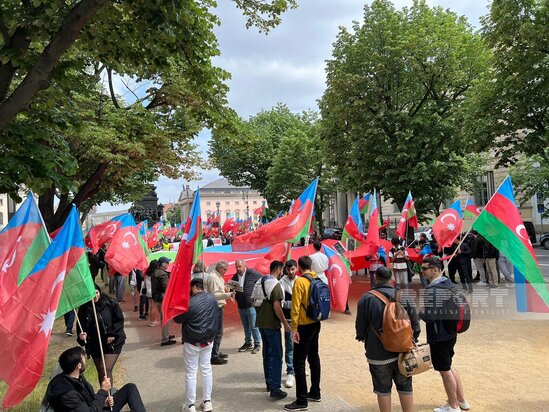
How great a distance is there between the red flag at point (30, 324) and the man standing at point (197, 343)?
5.27 ft

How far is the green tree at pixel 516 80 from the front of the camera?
1265 centimetres

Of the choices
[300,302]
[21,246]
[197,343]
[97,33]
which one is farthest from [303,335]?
[97,33]

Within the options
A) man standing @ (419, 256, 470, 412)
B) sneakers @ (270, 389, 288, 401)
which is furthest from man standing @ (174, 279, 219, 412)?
man standing @ (419, 256, 470, 412)

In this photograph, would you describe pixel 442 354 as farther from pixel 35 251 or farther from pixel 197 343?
pixel 35 251

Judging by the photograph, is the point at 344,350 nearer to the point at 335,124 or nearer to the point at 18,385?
the point at 18,385

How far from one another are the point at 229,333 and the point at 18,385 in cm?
593

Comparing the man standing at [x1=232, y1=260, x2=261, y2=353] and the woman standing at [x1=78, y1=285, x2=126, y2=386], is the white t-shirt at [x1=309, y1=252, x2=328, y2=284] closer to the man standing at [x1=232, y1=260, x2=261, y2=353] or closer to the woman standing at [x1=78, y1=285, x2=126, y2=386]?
the man standing at [x1=232, y1=260, x2=261, y2=353]

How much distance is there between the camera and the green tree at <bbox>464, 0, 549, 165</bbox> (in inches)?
498

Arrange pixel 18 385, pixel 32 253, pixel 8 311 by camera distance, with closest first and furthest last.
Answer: pixel 18 385, pixel 8 311, pixel 32 253

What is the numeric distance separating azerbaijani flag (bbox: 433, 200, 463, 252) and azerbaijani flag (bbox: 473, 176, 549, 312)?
569 centimetres

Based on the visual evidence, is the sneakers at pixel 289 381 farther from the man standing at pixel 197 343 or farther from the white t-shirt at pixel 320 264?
the white t-shirt at pixel 320 264

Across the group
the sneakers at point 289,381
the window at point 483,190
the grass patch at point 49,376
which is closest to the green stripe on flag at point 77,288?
the grass patch at point 49,376

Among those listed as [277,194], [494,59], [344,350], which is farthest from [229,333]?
[277,194]

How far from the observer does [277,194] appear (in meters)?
38.9
